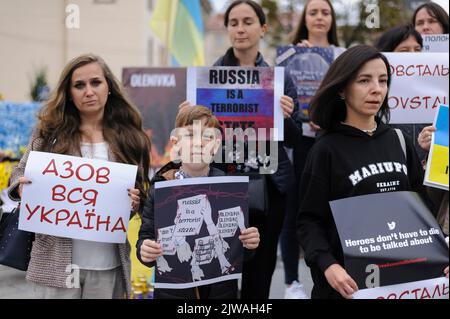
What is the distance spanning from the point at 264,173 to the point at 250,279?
65 centimetres

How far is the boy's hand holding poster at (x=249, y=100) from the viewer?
3.32m

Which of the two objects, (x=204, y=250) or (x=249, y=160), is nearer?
(x=204, y=250)

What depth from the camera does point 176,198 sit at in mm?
2598

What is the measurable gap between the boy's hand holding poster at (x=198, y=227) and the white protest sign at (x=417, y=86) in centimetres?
134

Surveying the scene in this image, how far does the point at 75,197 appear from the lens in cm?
287

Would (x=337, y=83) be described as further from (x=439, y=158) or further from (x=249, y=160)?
(x=249, y=160)

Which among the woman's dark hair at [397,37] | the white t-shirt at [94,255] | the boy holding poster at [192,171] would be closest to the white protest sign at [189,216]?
the boy holding poster at [192,171]

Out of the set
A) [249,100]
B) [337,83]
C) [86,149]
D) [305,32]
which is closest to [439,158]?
[337,83]

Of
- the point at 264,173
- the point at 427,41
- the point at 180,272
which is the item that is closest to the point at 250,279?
the point at 264,173

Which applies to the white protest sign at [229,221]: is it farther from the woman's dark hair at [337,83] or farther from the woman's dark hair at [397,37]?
the woman's dark hair at [397,37]

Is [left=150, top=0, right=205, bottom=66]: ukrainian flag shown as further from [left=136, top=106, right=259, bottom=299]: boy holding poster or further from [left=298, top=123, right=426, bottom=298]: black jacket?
[left=298, top=123, right=426, bottom=298]: black jacket

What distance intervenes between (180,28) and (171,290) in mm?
8480

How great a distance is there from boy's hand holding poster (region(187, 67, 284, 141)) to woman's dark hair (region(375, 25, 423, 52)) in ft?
3.21
